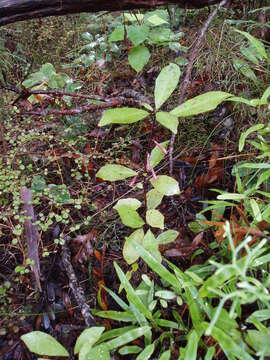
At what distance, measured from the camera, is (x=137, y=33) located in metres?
1.66

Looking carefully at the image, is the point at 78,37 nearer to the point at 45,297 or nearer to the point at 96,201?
the point at 96,201

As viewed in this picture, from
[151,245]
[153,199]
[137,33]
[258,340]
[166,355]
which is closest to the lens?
[258,340]

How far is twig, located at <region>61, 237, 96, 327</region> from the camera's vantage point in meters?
1.37

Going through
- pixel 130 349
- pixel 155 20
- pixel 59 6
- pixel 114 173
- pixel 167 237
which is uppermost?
pixel 59 6

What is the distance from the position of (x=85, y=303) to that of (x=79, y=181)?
0.59 meters

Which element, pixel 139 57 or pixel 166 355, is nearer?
pixel 166 355

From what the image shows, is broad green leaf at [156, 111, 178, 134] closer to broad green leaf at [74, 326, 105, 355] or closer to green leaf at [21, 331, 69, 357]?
broad green leaf at [74, 326, 105, 355]

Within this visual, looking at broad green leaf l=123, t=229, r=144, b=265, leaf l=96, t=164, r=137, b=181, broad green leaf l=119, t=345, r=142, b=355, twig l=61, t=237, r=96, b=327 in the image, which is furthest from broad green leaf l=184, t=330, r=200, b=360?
leaf l=96, t=164, r=137, b=181

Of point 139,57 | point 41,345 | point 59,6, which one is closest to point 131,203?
point 41,345

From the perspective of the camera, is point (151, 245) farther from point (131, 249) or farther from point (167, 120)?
point (167, 120)

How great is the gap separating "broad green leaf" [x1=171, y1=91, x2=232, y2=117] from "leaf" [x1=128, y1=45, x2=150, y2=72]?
45cm

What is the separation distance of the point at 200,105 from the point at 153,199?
0.38m

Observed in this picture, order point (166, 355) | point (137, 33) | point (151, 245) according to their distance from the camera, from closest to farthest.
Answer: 1. point (166, 355)
2. point (151, 245)
3. point (137, 33)

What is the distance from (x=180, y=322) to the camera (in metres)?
1.24
